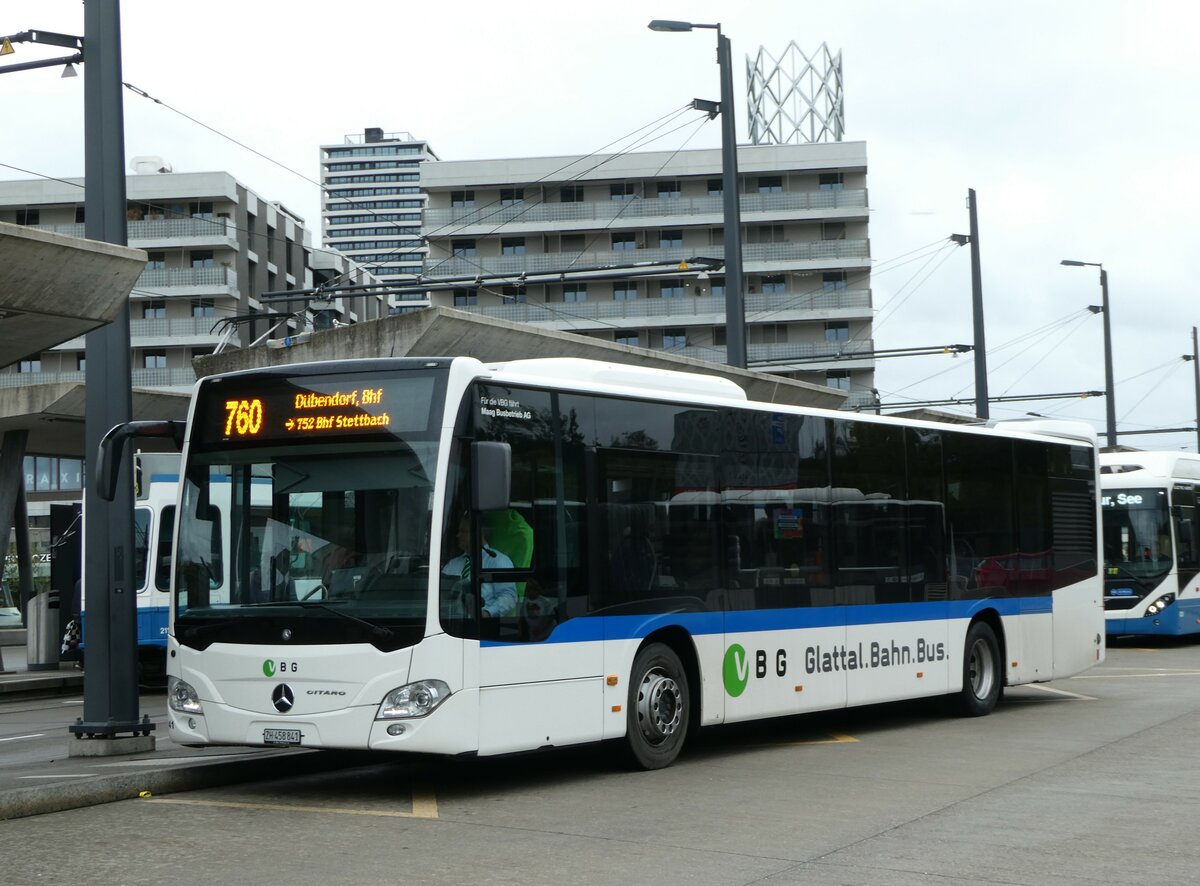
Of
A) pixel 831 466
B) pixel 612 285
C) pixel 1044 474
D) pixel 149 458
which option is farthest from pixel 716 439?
pixel 612 285

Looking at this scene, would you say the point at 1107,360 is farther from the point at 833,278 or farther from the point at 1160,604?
the point at 833,278

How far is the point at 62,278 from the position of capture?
38.7 feet

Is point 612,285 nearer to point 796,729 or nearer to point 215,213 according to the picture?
point 215,213

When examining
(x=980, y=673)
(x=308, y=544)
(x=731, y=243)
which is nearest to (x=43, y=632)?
(x=731, y=243)

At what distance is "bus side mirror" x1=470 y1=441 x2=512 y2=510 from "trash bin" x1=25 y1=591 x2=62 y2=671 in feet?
63.6

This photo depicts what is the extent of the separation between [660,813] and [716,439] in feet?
12.5

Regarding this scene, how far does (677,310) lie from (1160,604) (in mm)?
55330

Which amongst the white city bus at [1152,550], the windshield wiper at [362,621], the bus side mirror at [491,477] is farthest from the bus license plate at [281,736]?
the white city bus at [1152,550]

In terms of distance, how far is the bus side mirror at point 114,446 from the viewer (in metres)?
10.5

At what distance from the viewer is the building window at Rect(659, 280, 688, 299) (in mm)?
81438

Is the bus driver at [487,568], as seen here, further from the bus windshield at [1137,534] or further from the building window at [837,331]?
the building window at [837,331]

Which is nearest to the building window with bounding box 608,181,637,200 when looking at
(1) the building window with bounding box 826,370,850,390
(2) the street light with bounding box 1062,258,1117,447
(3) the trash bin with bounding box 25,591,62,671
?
(1) the building window with bounding box 826,370,850,390

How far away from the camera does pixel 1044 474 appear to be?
17.0 m

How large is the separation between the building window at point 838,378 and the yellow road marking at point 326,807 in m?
75.3
